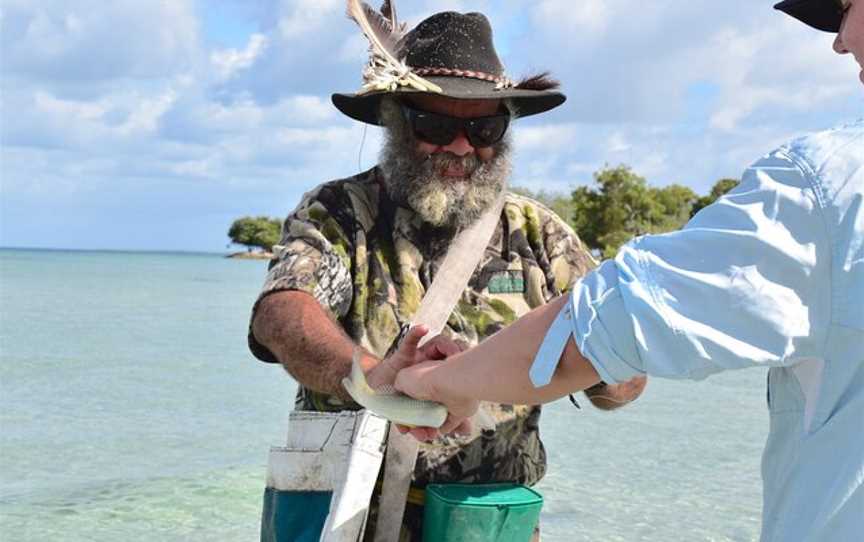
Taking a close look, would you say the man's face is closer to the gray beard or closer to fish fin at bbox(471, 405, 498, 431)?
fish fin at bbox(471, 405, 498, 431)

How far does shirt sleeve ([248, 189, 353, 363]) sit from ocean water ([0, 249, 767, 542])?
19.1 feet

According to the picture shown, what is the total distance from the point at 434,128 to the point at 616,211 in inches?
2416

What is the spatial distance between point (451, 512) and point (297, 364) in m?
0.64

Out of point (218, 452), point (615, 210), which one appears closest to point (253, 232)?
point (615, 210)

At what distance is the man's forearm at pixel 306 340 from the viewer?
3016 millimetres

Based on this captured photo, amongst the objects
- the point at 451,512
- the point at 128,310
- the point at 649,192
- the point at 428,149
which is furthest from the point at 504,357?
the point at 649,192

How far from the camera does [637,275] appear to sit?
1.65 meters

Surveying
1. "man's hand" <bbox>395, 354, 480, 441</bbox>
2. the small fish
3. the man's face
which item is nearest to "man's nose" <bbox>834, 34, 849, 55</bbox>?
the man's face

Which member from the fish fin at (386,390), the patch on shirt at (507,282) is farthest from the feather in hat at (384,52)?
the fish fin at (386,390)

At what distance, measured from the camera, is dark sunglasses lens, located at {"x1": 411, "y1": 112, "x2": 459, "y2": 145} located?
3602 millimetres

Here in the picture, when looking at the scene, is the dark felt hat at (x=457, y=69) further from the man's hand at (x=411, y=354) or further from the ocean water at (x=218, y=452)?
the ocean water at (x=218, y=452)

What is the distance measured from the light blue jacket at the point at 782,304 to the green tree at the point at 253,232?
135 m

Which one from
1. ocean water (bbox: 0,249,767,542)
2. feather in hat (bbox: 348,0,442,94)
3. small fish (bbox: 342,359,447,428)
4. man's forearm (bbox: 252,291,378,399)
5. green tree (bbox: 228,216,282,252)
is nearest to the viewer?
small fish (bbox: 342,359,447,428)

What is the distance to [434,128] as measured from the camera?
Answer: 362 cm
